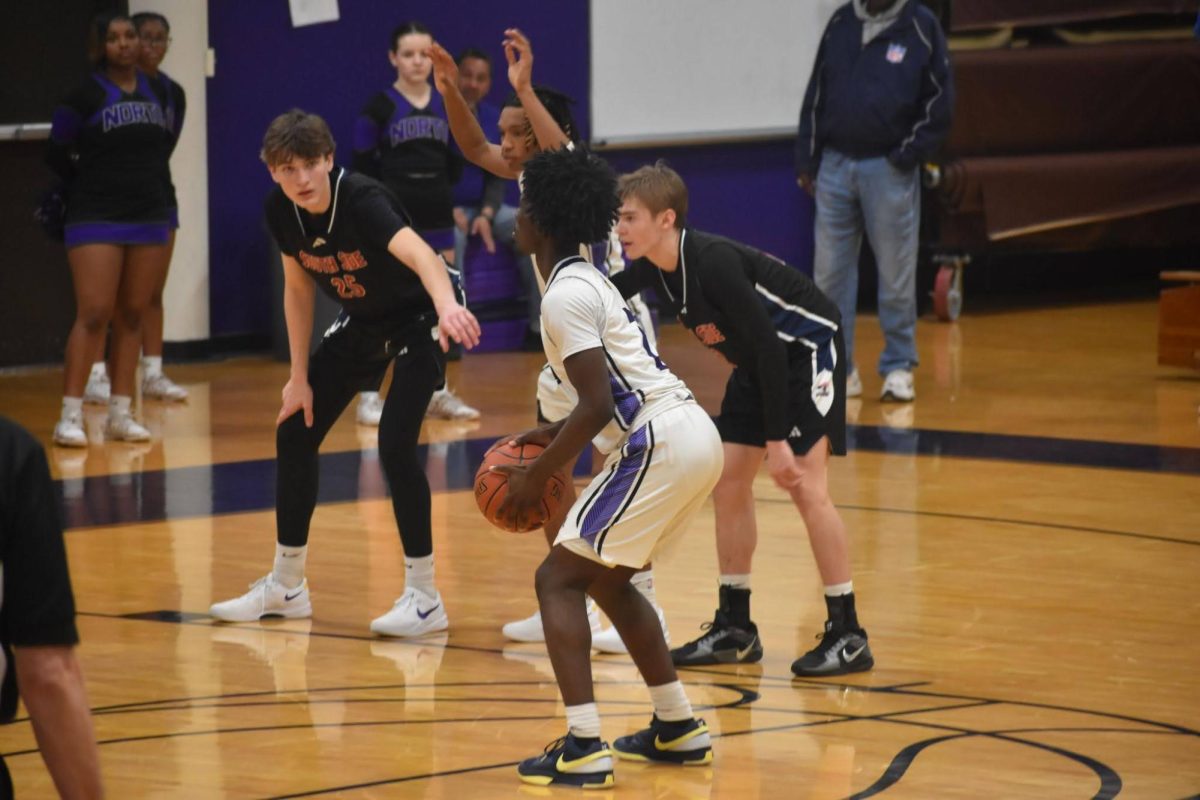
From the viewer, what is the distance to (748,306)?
5031 mm

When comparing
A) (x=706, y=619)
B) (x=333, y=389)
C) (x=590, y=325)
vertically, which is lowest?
(x=706, y=619)

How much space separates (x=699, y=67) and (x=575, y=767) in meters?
9.70

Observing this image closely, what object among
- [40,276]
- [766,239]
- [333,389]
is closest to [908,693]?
[333,389]

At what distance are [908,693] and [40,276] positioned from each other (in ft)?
23.7

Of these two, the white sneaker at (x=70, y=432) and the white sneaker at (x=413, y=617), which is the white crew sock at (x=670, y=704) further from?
the white sneaker at (x=70, y=432)

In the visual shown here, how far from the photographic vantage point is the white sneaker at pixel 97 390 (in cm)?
1002

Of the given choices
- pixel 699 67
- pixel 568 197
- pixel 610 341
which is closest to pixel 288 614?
pixel 610 341

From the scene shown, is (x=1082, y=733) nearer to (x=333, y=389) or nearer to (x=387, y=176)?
(x=333, y=389)

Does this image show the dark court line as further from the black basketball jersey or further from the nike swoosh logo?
the nike swoosh logo

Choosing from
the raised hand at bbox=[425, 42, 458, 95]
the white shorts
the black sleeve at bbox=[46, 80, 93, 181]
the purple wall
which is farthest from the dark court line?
the purple wall

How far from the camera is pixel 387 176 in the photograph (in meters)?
10.2

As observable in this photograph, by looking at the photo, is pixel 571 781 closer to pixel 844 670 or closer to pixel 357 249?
pixel 844 670

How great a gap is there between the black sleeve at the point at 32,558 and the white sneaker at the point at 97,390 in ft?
25.1

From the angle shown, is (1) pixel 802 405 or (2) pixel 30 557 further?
(1) pixel 802 405
